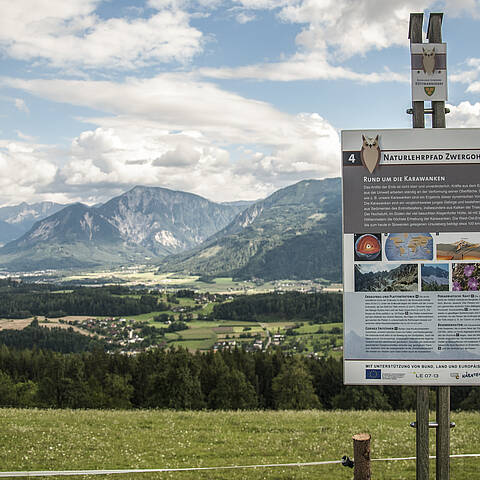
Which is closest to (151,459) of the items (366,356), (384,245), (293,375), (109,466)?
(109,466)

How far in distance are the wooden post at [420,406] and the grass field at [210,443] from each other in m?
3.21

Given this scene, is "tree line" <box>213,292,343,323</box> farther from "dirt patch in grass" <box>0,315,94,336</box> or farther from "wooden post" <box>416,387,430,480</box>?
"wooden post" <box>416,387,430,480</box>

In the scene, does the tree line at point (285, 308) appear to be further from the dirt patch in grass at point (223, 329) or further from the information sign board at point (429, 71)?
the information sign board at point (429, 71)

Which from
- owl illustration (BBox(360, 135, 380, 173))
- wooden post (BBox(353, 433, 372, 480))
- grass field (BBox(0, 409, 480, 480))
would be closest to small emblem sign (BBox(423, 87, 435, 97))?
owl illustration (BBox(360, 135, 380, 173))

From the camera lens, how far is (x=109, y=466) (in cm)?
1191

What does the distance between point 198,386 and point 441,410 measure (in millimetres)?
36344

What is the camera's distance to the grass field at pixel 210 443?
1170 centimetres

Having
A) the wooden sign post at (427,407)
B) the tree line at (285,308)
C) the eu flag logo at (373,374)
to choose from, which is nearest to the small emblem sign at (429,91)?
the wooden sign post at (427,407)

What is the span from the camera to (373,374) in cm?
830

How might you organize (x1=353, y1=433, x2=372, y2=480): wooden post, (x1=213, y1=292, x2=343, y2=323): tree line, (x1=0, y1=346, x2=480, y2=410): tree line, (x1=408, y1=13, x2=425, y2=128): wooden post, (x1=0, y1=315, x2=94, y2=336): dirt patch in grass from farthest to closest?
(x1=213, y1=292, x2=343, y2=323): tree line → (x1=0, y1=315, x2=94, y2=336): dirt patch in grass → (x1=0, y1=346, x2=480, y2=410): tree line → (x1=408, y1=13, x2=425, y2=128): wooden post → (x1=353, y1=433, x2=372, y2=480): wooden post

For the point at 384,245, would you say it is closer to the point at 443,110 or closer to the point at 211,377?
the point at 443,110

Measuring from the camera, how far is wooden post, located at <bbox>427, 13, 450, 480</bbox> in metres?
8.49

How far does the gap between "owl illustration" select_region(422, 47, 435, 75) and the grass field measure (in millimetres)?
8713

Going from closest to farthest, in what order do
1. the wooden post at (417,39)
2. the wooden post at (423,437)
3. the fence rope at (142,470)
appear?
the wooden post at (423,437) < the wooden post at (417,39) < the fence rope at (142,470)
